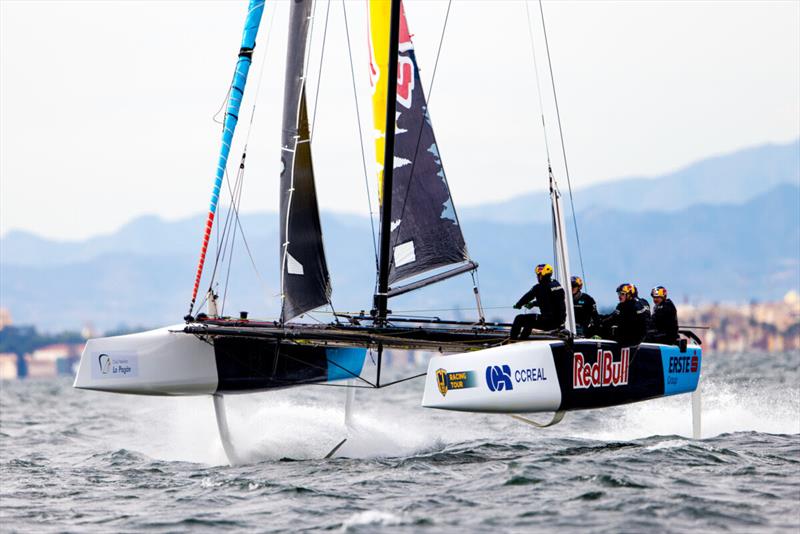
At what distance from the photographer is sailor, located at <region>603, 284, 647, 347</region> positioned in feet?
42.8

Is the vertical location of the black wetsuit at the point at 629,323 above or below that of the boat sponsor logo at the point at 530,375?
above

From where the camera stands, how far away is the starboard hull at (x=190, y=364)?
43.1 ft

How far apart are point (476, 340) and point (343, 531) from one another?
15.5 ft

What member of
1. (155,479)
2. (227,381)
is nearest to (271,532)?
(155,479)

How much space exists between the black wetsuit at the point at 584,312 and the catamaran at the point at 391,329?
61 centimetres

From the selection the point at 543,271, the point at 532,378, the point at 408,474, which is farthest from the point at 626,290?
the point at 408,474

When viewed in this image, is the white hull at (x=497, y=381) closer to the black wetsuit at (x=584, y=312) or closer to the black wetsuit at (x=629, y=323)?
the black wetsuit at (x=629, y=323)

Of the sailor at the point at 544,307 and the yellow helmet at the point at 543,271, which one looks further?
the sailor at the point at 544,307

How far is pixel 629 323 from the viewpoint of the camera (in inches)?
514

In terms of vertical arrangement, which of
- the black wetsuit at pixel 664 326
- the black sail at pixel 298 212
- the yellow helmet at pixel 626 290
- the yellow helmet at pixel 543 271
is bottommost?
the black wetsuit at pixel 664 326

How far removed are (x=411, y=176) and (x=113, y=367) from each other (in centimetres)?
375

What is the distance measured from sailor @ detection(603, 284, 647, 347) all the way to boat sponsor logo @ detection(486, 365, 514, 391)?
5.61 feet

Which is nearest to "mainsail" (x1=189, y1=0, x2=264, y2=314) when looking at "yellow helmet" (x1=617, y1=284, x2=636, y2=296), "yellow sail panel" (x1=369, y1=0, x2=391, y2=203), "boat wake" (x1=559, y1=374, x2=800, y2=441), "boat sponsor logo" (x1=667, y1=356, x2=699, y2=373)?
"yellow sail panel" (x1=369, y1=0, x2=391, y2=203)

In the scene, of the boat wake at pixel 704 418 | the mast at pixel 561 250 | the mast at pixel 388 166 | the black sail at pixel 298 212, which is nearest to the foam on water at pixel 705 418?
the boat wake at pixel 704 418
